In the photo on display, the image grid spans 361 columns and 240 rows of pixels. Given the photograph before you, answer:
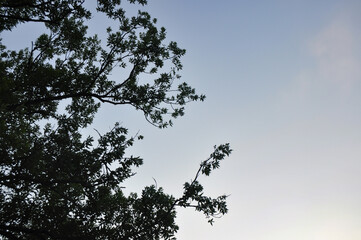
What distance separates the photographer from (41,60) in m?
Result: 12.7

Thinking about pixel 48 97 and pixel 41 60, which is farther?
pixel 41 60

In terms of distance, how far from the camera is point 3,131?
7406 millimetres

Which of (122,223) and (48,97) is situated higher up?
(48,97)

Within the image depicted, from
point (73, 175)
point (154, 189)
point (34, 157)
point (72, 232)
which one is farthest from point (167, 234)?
point (34, 157)

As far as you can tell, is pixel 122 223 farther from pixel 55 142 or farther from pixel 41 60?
pixel 41 60

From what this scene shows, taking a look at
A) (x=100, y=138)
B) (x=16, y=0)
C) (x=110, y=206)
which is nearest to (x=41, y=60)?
(x=16, y=0)

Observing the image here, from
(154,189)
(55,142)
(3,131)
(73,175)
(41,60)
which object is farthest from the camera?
(41,60)

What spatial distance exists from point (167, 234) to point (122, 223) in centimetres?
141

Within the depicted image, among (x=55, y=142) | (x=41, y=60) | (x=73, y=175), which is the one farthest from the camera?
(x=41, y=60)

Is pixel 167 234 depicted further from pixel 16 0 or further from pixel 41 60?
pixel 41 60

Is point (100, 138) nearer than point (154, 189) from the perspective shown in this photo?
No

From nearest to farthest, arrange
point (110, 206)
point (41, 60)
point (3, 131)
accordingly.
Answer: point (3, 131), point (110, 206), point (41, 60)

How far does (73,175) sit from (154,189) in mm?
3068

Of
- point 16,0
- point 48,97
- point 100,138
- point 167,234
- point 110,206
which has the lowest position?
point 167,234
